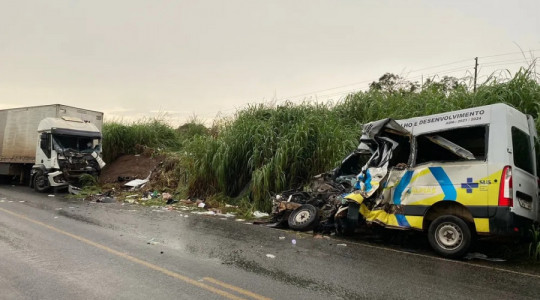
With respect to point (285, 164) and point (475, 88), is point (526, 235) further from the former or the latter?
point (285, 164)

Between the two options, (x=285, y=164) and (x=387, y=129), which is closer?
→ (x=387, y=129)

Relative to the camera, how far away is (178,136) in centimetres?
2309

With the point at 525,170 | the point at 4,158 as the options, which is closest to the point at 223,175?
the point at 525,170

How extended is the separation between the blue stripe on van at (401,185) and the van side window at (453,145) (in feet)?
0.98

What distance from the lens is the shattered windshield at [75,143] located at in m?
16.1

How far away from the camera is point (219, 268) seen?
5293 millimetres

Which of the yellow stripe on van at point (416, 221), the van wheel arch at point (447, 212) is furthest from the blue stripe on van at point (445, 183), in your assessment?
the yellow stripe on van at point (416, 221)

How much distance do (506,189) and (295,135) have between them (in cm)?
662

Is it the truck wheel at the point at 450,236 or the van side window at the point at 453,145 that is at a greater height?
the van side window at the point at 453,145

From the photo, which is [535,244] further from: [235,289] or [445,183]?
Result: [235,289]

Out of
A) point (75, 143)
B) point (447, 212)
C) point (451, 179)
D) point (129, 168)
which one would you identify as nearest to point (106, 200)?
point (75, 143)

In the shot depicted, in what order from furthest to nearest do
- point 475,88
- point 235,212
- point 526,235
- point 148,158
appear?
point 148,158, point 235,212, point 475,88, point 526,235

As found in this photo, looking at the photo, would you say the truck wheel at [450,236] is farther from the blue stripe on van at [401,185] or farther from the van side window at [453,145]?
the van side window at [453,145]

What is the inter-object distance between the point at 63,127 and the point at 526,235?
16.1 metres
